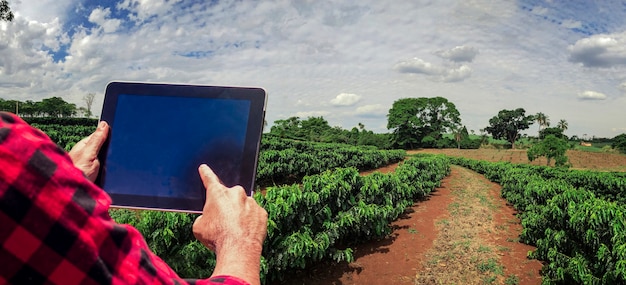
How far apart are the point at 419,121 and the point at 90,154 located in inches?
2536

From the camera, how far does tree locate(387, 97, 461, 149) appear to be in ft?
203

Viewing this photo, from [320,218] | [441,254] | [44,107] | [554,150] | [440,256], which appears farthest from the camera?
[44,107]

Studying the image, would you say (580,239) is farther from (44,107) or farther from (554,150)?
(44,107)

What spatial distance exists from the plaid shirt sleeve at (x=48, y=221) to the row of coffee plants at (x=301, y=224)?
337cm

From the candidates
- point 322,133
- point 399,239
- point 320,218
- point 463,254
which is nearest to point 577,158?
point 322,133

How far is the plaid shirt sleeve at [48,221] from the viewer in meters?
0.42

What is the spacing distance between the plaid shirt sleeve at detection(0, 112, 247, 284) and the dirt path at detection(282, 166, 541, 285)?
205 inches

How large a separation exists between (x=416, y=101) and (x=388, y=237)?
198 feet

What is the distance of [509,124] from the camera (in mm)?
75125

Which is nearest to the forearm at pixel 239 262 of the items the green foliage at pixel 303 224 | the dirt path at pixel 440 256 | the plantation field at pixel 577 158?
the green foliage at pixel 303 224

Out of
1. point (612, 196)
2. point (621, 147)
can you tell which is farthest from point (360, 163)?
point (621, 147)

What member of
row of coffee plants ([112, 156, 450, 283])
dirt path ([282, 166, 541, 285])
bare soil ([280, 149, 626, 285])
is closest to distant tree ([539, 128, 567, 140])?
bare soil ([280, 149, 626, 285])

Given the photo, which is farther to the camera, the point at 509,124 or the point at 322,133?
the point at 509,124

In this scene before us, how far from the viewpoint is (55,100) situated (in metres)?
75.0
